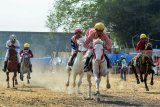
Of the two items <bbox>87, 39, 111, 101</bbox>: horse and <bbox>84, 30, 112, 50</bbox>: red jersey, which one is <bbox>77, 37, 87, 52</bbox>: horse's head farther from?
<bbox>87, 39, 111, 101</bbox>: horse

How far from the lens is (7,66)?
2738cm

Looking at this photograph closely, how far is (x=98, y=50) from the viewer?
19.4 m

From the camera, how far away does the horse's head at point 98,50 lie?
19406mm

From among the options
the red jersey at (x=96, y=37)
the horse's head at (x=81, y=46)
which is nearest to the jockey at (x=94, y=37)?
the red jersey at (x=96, y=37)

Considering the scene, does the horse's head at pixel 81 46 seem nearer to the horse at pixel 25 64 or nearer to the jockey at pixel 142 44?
the jockey at pixel 142 44

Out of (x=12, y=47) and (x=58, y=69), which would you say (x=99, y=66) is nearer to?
(x=12, y=47)

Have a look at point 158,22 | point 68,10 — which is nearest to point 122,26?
point 158,22

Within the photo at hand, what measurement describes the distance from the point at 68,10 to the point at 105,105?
6511cm

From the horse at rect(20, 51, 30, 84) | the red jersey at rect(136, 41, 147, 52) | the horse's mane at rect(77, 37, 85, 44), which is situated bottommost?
the horse at rect(20, 51, 30, 84)

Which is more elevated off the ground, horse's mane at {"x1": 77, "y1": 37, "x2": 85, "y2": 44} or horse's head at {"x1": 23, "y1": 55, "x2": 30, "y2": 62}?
horse's mane at {"x1": 77, "y1": 37, "x2": 85, "y2": 44}

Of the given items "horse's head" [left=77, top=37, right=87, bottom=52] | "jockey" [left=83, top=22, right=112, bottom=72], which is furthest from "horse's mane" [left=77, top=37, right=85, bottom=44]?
"jockey" [left=83, top=22, right=112, bottom=72]

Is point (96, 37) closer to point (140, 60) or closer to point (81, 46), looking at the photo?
point (81, 46)

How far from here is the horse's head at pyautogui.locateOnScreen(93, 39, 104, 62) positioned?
19.4 m

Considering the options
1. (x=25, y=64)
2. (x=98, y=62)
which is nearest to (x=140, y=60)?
(x=98, y=62)
